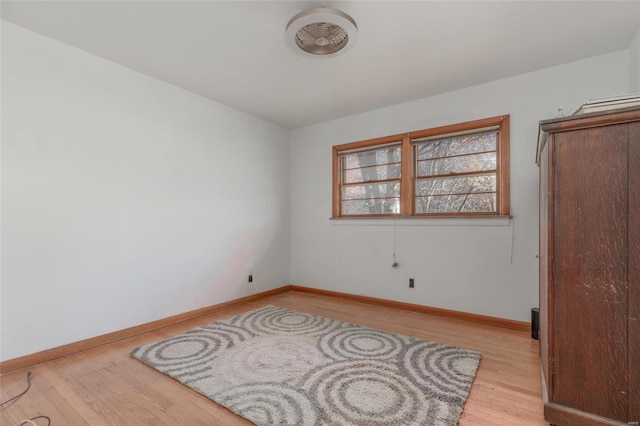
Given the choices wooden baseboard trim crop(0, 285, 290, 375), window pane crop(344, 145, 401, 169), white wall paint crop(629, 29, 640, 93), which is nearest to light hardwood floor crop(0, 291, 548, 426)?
wooden baseboard trim crop(0, 285, 290, 375)

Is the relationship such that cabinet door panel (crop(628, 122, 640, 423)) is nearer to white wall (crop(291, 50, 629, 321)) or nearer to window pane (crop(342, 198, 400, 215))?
white wall (crop(291, 50, 629, 321))

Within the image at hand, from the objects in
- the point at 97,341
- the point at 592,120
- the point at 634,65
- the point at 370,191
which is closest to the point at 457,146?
the point at 370,191

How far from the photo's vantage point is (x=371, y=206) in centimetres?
394

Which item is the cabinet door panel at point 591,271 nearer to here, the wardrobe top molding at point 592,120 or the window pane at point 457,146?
the wardrobe top molding at point 592,120

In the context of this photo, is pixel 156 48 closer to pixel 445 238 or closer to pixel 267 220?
pixel 267 220

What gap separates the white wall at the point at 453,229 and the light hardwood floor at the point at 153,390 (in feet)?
1.69

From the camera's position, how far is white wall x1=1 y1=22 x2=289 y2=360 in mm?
2162

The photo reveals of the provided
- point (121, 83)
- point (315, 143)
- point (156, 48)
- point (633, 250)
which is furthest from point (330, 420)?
point (315, 143)

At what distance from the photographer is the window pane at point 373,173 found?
3742mm

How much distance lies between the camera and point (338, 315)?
334 cm

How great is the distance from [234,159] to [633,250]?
357 cm

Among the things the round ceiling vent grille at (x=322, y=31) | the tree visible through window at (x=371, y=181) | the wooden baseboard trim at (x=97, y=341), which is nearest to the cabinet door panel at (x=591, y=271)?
the round ceiling vent grille at (x=322, y=31)

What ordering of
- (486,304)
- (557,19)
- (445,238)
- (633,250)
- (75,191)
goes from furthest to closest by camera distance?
1. (445,238)
2. (486,304)
3. (75,191)
4. (557,19)
5. (633,250)

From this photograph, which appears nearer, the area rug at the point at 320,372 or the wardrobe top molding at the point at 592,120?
the wardrobe top molding at the point at 592,120
